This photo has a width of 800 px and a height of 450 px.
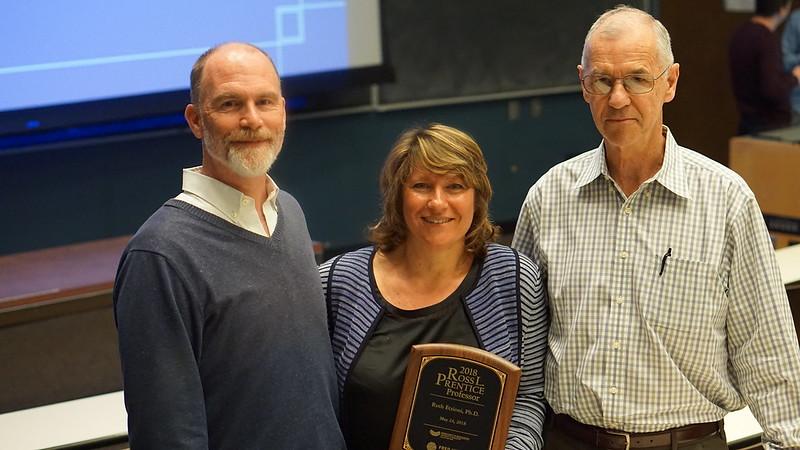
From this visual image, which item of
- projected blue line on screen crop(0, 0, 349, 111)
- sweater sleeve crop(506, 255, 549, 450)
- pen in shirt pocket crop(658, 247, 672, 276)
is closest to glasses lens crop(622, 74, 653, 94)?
pen in shirt pocket crop(658, 247, 672, 276)

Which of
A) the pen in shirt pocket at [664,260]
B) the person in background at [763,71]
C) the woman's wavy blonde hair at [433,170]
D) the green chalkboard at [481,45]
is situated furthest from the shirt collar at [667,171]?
the person in background at [763,71]

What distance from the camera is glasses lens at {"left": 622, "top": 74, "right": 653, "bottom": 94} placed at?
234 centimetres

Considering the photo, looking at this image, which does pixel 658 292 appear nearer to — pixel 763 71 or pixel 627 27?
pixel 627 27

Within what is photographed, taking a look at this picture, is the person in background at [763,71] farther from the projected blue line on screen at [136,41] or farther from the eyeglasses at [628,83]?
the eyeglasses at [628,83]

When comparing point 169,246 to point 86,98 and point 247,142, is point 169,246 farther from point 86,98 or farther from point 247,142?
point 86,98

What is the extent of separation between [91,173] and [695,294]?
4.25 meters

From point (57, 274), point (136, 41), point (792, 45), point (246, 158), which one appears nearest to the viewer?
point (246, 158)

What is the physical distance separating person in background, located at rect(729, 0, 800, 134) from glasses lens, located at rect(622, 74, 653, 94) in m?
4.47

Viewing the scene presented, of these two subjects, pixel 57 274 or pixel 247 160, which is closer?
pixel 247 160

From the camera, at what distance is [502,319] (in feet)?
7.93


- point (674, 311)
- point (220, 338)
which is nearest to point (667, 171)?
point (674, 311)

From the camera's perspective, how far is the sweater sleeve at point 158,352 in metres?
1.99

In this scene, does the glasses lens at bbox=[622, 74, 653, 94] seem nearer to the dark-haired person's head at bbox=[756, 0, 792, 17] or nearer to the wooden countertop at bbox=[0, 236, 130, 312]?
A: the wooden countertop at bbox=[0, 236, 130, 312]

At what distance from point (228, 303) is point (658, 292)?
0.93 m
